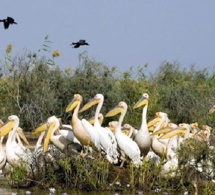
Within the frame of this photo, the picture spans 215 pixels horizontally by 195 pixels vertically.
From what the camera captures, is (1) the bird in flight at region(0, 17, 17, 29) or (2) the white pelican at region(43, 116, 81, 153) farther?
(1) the bird in flight at region(0, 17, 17, 29)

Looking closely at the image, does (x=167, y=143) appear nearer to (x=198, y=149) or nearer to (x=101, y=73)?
(x=198, y=149)

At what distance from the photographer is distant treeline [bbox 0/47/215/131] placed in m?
24.2

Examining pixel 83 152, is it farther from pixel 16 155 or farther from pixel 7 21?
pixel 7 21

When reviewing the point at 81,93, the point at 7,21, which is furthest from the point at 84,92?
the point at 7,21

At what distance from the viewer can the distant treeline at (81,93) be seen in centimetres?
2417

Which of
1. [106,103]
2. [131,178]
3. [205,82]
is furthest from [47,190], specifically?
[205,82]

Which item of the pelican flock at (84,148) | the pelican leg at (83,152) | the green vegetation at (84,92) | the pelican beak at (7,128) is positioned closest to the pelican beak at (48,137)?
the pelican flock at (84,148)

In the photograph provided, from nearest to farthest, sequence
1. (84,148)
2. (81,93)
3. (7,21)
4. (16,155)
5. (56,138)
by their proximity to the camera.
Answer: (16,155)
(56,138)
(84,148)
(7,21)
(81,93)

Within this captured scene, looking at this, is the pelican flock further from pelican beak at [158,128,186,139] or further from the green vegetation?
the green vegetation

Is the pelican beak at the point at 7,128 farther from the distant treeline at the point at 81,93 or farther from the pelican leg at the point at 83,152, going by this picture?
the distant treeline at the point at 81,93

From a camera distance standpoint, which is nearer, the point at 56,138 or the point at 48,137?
the point at 48,137

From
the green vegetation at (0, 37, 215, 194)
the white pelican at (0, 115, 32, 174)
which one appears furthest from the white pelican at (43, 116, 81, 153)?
the green vegetation at (0, 37, 215, 194)

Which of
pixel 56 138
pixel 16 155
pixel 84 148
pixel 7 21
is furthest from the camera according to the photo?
pixel 7 21

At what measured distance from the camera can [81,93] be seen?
24.7 metres
